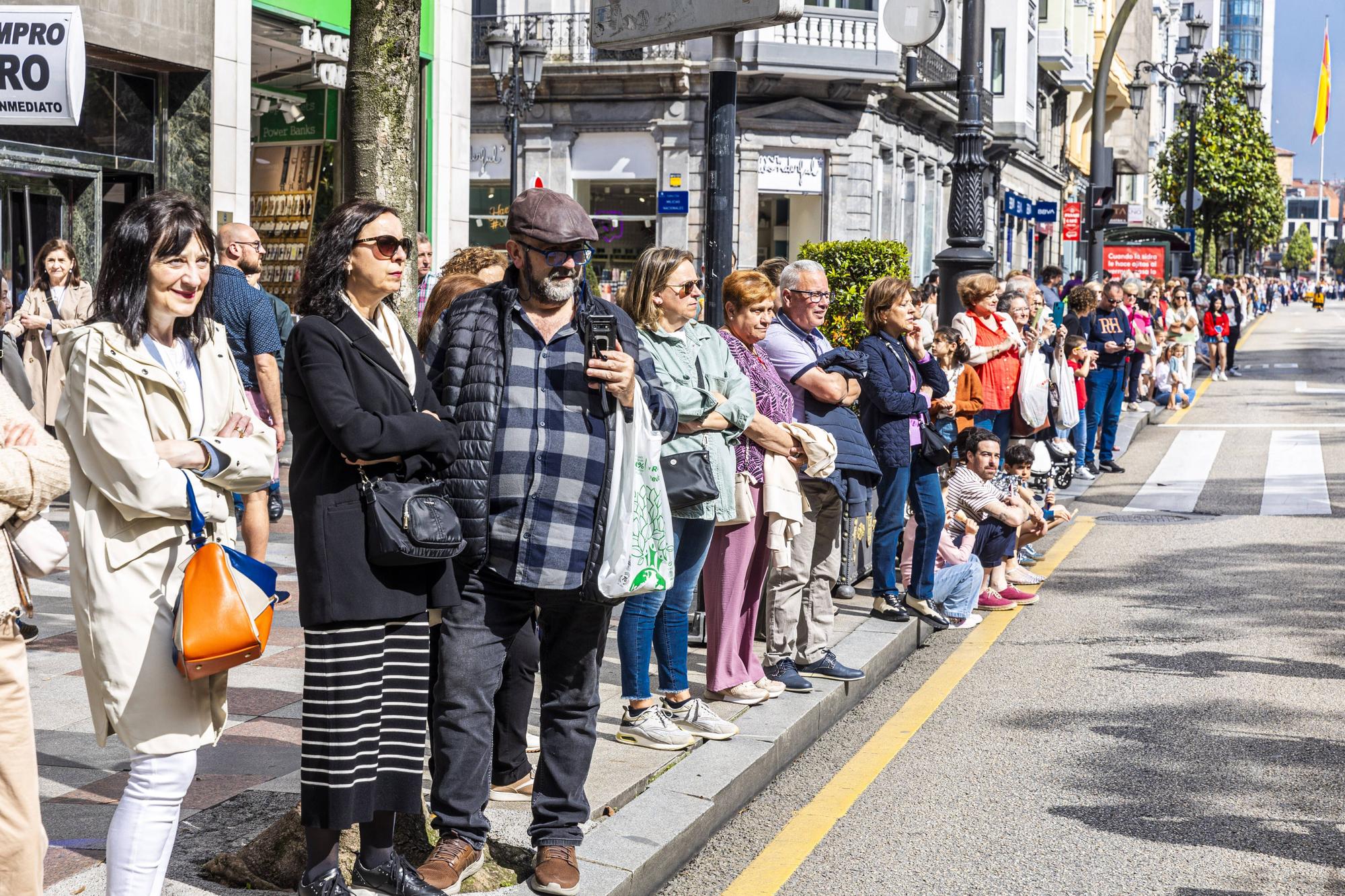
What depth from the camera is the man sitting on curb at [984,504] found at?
347 inches

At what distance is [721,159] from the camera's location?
270 inches

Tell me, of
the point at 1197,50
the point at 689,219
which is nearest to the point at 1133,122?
the point at 1197,50

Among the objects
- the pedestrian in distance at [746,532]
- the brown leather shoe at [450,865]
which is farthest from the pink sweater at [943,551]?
the brown leather shoe at [450,865]

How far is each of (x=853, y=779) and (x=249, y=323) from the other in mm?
4289

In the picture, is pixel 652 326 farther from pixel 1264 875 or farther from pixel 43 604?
pixel 43 604

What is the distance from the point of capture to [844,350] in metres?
6.96

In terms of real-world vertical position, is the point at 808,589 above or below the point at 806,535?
below

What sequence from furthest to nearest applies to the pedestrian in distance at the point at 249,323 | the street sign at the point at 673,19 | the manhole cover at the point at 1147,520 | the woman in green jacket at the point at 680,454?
the manhole cover at the point at 1147,520 → the pedestrian in distance at the point at 249,323 → the street sign at the point at 673,19 → the woman in green jacket at the point at 680,454

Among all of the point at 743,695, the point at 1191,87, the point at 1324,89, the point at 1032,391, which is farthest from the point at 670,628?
the point at 1324,89

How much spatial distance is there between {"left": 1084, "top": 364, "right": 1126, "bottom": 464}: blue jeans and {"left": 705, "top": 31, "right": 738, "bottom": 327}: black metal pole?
9291mm

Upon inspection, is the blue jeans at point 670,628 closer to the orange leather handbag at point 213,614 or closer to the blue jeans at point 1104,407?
the orange leather handbag at point 213,614

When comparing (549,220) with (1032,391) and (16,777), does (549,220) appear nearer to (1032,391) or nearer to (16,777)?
(16,777)

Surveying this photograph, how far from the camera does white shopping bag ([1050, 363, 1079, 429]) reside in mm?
12438

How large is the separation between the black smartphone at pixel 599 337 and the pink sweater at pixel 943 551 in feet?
15.1
